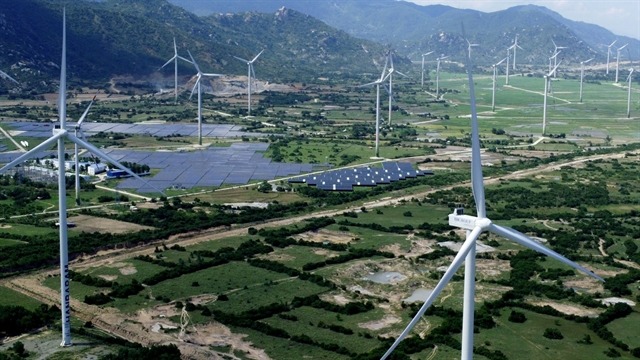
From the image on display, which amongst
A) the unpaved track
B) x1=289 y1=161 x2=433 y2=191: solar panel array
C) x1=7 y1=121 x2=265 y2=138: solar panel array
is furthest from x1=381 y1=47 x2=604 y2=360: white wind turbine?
x1=7 y1=121 x2=265 y2=138: solar panel array

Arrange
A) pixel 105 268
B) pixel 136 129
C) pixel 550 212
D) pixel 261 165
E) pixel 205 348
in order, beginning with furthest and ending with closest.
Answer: pixel 136 129 → pixel 261 165 → pixel 550 212 → pixel 105 268 → pixel 205 348

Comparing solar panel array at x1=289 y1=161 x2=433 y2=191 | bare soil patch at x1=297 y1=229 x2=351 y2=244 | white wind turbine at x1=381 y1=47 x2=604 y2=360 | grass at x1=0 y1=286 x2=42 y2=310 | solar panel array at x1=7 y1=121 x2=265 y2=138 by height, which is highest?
white wind turbine at x1=381 y1=47 x2=604 y2=360

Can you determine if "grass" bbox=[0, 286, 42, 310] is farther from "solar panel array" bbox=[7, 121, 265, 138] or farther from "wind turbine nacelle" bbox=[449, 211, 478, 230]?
"solar panel array" bbox=[7, 121, 265, 138]

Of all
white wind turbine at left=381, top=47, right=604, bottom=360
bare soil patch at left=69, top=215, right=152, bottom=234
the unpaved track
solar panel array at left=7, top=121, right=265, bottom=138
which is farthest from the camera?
solar panel array at left=7, top=121, right=265, bottom=138

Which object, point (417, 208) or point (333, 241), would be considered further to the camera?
point (417, 208)

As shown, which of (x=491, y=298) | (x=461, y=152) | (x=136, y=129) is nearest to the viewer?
(x=491, y=298)

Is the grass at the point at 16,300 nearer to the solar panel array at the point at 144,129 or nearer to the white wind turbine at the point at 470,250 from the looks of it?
the white wind turbine at the point at 470,250

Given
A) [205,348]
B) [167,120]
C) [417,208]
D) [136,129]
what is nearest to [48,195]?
[417,208]

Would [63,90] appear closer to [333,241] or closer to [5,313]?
[5,313]
